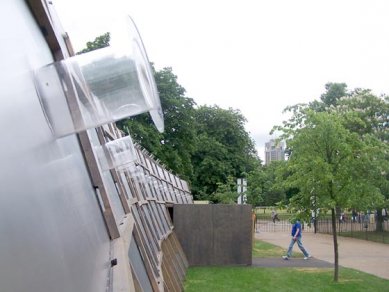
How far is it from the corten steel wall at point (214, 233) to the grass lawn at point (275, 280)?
3.69 ft

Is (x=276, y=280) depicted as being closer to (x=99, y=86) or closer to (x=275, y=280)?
(x=275, y=280)

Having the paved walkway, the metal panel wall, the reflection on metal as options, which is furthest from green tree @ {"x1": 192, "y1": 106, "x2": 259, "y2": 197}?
the metal panel wall

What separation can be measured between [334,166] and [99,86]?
546 inches

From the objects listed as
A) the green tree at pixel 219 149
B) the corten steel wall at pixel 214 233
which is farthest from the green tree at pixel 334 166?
the green tree at pixel 219 149

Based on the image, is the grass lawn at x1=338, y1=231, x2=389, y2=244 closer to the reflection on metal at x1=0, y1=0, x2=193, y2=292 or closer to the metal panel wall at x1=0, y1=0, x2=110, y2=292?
the reflection on metal at x1=0, y1=0, x2=193, y2=292

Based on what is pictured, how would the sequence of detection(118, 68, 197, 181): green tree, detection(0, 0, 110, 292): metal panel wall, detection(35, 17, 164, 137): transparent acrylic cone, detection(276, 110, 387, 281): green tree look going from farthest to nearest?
detection(118, 68, 197, 181): green tree
detection(276, 110, 387, 281): green tree
detection(35, 17, 164, 137): transparent acrylic cone
detection(0, 0, 110, 292): metal panel wall

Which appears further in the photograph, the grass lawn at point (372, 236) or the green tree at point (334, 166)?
the grass lawn at point (372, 236)

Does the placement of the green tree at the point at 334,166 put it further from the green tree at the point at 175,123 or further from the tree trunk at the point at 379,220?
the tree trunk at the point at 379,220

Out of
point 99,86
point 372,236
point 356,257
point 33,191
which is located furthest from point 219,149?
point 33,191

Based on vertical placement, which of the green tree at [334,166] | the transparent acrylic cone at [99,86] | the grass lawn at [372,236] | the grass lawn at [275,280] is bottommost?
the grass lawn at [372,236]

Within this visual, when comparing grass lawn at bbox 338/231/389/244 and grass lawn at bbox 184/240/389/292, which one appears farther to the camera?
grass lawn at bbox 338/231/389/244

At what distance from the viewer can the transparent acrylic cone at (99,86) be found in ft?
6.76

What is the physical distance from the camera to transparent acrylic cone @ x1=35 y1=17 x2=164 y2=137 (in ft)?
6.76

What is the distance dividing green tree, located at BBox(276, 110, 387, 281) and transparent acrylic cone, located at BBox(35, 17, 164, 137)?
13.1 metres
